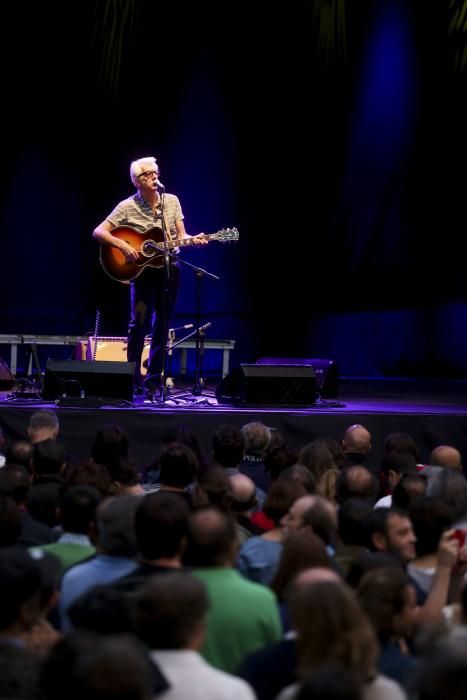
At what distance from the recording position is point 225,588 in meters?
3.26

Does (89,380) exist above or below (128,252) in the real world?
below

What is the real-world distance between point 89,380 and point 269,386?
5.26 ft

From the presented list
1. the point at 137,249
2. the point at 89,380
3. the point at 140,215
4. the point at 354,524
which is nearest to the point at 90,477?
the point at 354,524

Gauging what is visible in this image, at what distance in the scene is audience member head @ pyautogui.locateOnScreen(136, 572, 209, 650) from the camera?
2643 millimetres

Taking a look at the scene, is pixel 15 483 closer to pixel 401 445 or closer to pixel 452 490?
pixel 452 490

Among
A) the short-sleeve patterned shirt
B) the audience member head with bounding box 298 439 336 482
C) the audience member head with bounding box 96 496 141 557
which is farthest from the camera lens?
the short-sleeve patterned shirt

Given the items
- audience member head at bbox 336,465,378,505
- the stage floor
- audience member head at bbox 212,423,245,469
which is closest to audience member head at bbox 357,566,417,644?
audience member head at bbox 336,465,378,505

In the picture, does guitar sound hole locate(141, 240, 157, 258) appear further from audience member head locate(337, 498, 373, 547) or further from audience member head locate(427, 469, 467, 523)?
audience member head locate(337, 498, 373, 547)

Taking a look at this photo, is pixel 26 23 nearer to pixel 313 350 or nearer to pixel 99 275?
pixel 99 275

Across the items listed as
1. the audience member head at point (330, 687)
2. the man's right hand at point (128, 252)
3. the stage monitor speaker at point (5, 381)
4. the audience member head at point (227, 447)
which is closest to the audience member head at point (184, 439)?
the audience member head at point (227, 447)

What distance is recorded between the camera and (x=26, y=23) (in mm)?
12719

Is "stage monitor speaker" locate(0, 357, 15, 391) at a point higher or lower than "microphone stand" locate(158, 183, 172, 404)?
lower

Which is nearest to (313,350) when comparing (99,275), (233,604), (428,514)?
(99,275)

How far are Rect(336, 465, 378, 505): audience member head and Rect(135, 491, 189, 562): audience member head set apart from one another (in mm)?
1835
